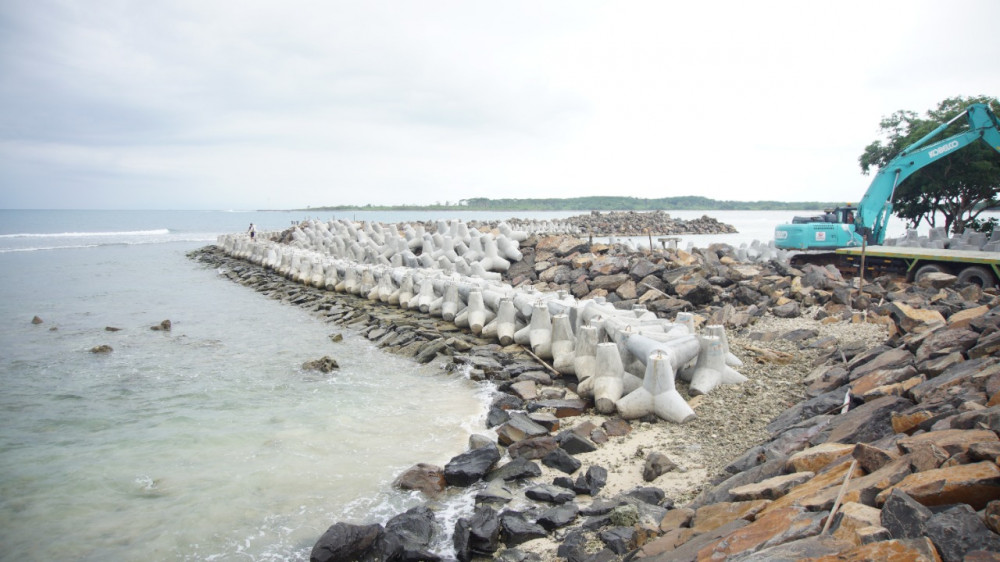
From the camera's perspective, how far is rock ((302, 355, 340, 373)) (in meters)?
8.86

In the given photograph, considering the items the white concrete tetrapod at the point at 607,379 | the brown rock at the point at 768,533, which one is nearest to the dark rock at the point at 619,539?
the brown rock at the point at 768,533

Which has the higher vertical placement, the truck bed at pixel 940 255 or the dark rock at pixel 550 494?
the truck bed at pixel 940 255

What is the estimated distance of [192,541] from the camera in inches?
173

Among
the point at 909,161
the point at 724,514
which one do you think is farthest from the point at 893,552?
the point at 909,161

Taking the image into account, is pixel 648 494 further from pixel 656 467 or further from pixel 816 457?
pixel 816 457

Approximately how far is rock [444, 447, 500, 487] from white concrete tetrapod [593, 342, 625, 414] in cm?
158

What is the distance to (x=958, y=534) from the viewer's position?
2.20 metres

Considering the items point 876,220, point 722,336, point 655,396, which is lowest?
point 655,396

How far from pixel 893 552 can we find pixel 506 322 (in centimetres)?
783

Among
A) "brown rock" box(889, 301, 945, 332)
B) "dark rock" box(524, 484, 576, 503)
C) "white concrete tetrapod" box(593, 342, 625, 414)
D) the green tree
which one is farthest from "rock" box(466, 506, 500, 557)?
the green tree

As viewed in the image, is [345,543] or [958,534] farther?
[345,543]

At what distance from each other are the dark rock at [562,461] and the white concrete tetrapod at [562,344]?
2.59 metres

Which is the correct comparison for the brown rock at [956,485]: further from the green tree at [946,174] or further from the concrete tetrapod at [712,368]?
the green tree at [946,174]

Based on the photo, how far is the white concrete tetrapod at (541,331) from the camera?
28.2 feet
